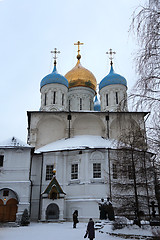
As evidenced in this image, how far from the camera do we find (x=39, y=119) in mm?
26188

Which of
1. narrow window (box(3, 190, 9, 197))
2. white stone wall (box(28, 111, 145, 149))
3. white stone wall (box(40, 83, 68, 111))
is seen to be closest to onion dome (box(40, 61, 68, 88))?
white stone wall (box(40, 83, 68, 111))

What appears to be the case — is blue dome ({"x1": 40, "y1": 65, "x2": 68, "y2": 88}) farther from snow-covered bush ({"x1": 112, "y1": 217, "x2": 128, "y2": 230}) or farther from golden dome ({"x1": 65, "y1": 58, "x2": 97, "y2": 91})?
snow-covered bush ({"x1": 112, "y1": 217, "x2": 128, "y2": 230})

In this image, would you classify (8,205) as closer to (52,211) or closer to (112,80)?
(52,211)

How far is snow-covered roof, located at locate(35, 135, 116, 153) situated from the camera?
864 inches

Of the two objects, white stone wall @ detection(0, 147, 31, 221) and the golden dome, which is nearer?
white stone wall @ detection(0, 147, 31, 221)

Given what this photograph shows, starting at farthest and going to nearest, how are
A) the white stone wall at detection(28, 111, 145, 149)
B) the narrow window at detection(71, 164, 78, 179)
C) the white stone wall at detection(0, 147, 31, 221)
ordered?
the white stone wall at detection(28, 111, 145, 149)
the narrow window at detection(71, 164, 78, 179)
the white stone wall at detection(0, 147, 31, 221)

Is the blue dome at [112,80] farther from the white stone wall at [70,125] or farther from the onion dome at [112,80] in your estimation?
the white stone wall at [70,125]

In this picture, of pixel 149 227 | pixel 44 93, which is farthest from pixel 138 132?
pixel 44 93

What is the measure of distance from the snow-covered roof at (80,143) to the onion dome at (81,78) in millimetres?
9448

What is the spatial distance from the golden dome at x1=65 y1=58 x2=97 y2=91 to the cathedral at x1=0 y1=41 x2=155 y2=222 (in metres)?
2.84

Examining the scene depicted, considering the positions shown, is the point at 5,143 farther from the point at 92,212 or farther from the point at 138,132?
the point at 138,132

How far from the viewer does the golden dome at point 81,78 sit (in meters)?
32.0

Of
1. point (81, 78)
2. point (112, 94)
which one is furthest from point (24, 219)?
point (81, 78)

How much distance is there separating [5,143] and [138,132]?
14.6 meters
